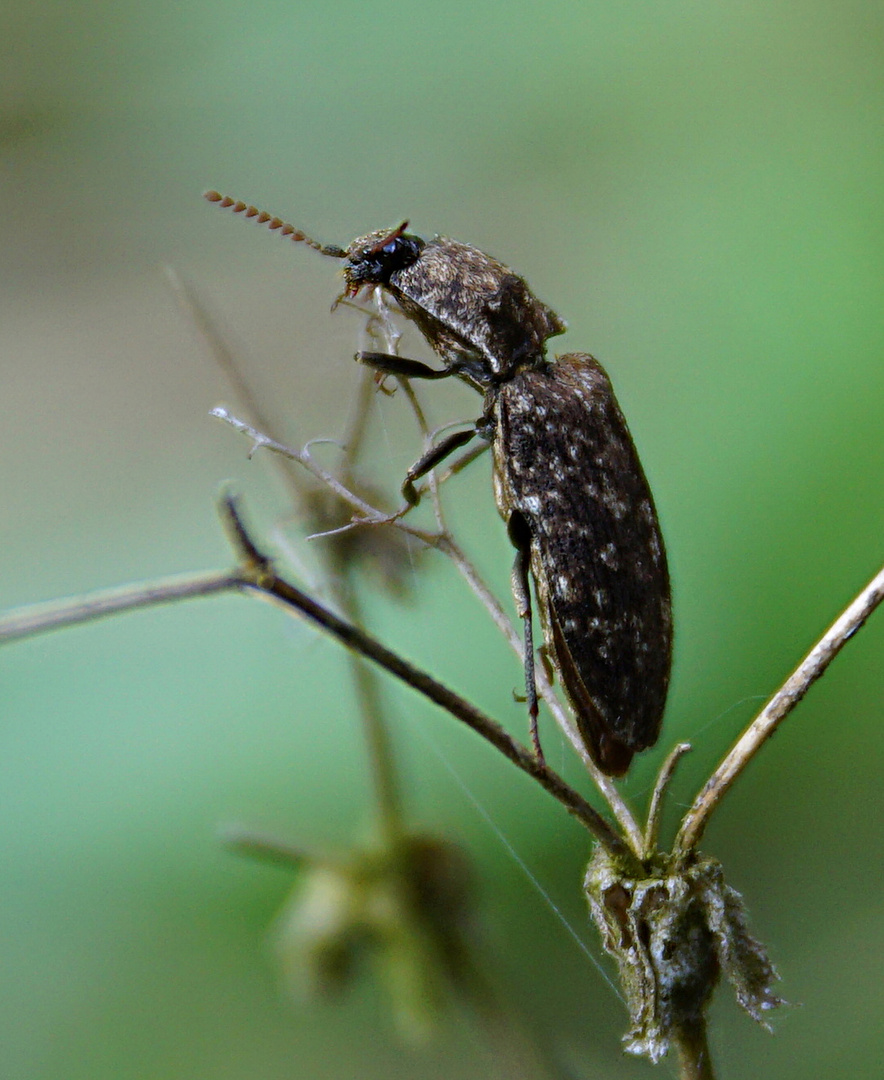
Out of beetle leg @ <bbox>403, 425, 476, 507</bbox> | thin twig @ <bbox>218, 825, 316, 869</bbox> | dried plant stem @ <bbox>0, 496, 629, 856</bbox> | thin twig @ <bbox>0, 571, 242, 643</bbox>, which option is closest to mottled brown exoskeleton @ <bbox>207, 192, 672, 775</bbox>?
beetle leg @ <bbox>403, 425, 476, 507</bbox>

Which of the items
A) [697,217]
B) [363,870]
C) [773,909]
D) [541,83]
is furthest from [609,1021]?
[541,83]

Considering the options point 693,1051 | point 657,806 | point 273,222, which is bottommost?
point 693,1051

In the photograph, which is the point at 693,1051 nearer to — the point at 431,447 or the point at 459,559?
the point at 459,559

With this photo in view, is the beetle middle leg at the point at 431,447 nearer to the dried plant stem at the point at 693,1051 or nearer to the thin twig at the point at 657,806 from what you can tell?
the thin twig at the point at 657,806

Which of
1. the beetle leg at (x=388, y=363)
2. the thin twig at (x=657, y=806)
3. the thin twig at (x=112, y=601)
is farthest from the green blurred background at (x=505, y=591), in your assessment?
the thin twig at (x=112, y=601)

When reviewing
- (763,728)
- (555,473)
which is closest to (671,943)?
(763,728)

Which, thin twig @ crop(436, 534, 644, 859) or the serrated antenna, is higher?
the serrated antenna

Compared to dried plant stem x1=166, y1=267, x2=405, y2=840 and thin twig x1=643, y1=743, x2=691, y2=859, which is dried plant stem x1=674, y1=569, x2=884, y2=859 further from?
dried plant stem x1=166, y1=267, x2=405, y2=840

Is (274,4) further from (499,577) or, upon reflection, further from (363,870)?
(363,870)
